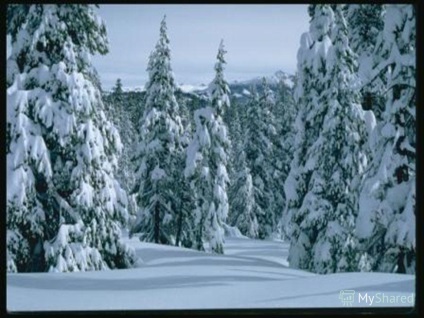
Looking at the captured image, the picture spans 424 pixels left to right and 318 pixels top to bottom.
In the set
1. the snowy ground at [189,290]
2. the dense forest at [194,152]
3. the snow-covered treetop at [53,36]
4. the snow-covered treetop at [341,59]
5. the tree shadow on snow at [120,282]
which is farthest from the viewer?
the snow-covered treetop at [341,59]

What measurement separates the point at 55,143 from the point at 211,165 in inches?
782

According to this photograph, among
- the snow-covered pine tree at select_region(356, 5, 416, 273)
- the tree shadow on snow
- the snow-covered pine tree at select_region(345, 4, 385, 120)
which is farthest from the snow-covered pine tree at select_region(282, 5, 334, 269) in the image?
the tree shadow on snow

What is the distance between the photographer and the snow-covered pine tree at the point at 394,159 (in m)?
11.3

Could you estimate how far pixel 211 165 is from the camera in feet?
105

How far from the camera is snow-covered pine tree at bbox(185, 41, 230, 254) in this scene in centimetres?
3072

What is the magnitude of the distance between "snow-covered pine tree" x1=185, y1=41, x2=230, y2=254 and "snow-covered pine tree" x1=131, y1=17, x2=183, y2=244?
56.2 inches

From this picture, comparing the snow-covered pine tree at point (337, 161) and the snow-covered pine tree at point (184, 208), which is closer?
the snow-covered pine tree at point (337, 161)

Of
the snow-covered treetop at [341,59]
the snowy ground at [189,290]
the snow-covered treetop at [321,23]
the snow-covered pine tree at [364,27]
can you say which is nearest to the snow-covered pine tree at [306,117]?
the snow-covered treetop at [321,23]

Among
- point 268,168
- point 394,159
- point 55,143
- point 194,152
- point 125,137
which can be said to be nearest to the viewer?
point 394,159

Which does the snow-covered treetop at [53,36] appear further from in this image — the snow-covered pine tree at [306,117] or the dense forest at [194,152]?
the snow-covered pine tree at [306,117]

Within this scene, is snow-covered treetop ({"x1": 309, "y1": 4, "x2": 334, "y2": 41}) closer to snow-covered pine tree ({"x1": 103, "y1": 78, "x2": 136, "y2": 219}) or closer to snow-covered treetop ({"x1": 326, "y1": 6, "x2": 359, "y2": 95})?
snow-covered treetop ({"x1": 326, "y1": 6, "x2": 359, "y2": 95})

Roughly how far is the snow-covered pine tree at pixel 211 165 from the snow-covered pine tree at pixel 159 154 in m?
1.43

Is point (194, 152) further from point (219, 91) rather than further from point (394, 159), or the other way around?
point (394, 159)

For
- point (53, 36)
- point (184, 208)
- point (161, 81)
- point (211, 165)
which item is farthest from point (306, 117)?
point (184, 208)
